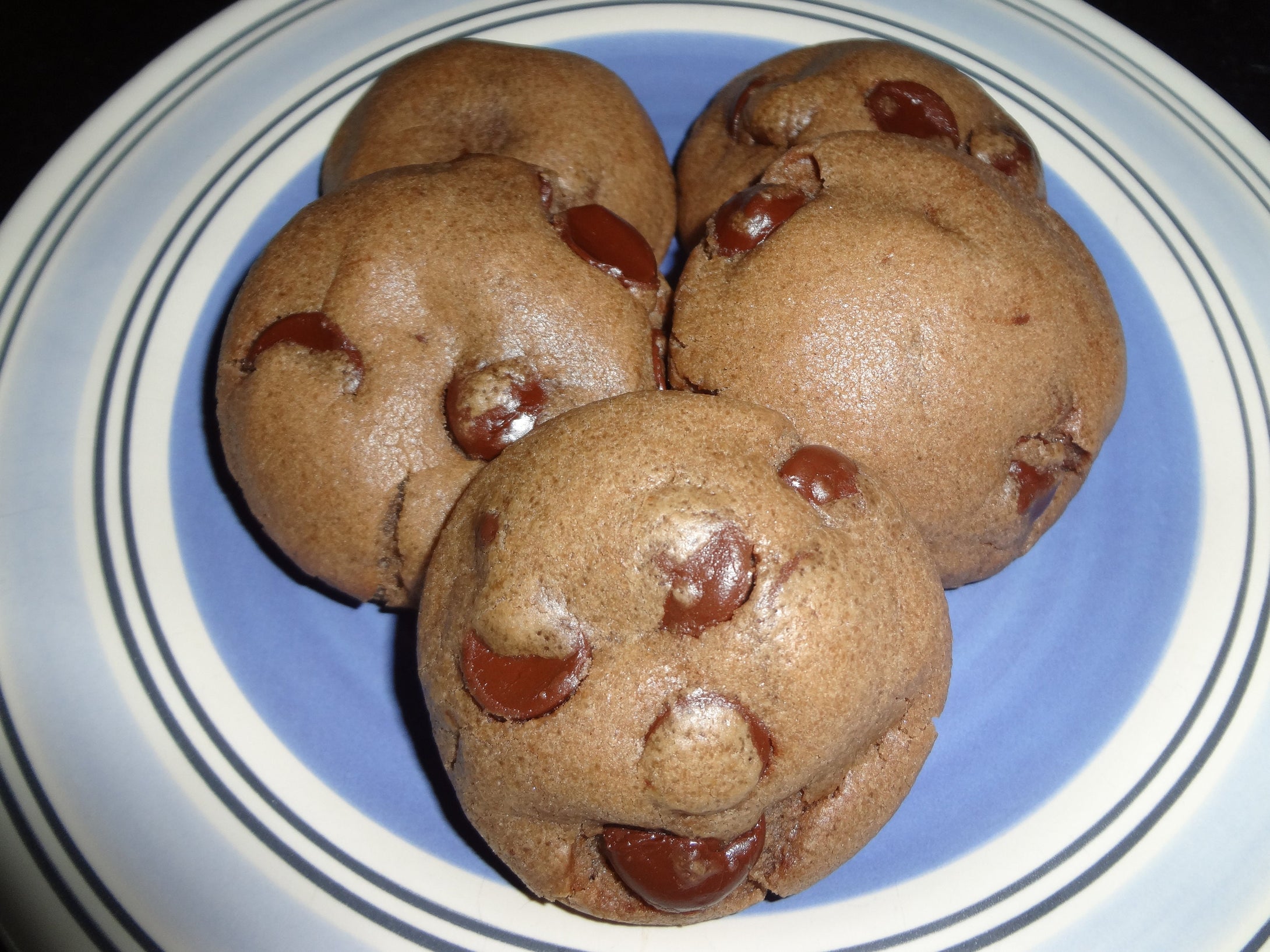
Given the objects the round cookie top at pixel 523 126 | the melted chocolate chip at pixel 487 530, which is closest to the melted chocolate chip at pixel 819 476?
the melted chocolate chip at pixel 487 530

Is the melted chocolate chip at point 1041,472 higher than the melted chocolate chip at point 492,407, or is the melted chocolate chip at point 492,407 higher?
the melted chocolate chip at point 492,407

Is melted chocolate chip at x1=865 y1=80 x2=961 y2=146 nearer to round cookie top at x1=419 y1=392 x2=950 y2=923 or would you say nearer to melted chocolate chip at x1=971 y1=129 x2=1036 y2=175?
melted chocolate chip at x1=971 y1=129 x2=1036 y2=175

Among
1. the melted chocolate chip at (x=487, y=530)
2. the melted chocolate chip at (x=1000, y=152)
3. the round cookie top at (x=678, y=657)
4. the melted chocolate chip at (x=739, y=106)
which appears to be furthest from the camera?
the melted chocolate chip at (x=739, y=106)

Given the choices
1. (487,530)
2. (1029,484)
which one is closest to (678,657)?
(487,530)

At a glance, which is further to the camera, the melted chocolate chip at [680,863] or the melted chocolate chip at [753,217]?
the melted chocolate chip at [753,217]

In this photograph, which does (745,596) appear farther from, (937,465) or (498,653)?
(937,465)

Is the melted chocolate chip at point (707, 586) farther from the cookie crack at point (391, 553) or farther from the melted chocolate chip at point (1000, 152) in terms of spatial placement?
the melted chocolate chip at point (1000, 152)
